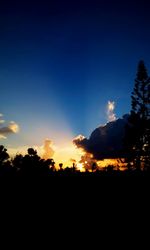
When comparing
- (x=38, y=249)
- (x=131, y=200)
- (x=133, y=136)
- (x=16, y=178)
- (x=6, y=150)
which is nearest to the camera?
(x=38, y=249)

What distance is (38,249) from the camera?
27.8 ft

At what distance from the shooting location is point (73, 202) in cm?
1089

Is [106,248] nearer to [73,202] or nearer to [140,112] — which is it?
[73,202]

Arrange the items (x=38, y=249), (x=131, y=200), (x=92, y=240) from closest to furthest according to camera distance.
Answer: (x=38, y=249), (x=92, y=240), (x=131, y=200)

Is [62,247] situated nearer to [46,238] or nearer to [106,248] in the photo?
[46,238]

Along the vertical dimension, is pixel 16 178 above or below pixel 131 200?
above

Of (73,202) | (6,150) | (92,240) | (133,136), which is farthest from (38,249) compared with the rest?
(6,150)

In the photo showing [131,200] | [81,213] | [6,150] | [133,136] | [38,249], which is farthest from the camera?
[6,150]

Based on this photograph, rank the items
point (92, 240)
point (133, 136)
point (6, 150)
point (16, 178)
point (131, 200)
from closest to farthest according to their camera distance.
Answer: point (92, 240) → point (131, 200) → point (16, 178) → point (133, 136) → point (6, 150)

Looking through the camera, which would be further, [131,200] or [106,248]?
[131,200]

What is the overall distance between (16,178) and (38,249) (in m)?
4.34

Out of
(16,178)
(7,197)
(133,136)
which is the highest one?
(133,136)

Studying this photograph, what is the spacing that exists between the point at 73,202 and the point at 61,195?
0.65 m

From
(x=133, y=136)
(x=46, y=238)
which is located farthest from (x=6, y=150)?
(x=46, y=238)
